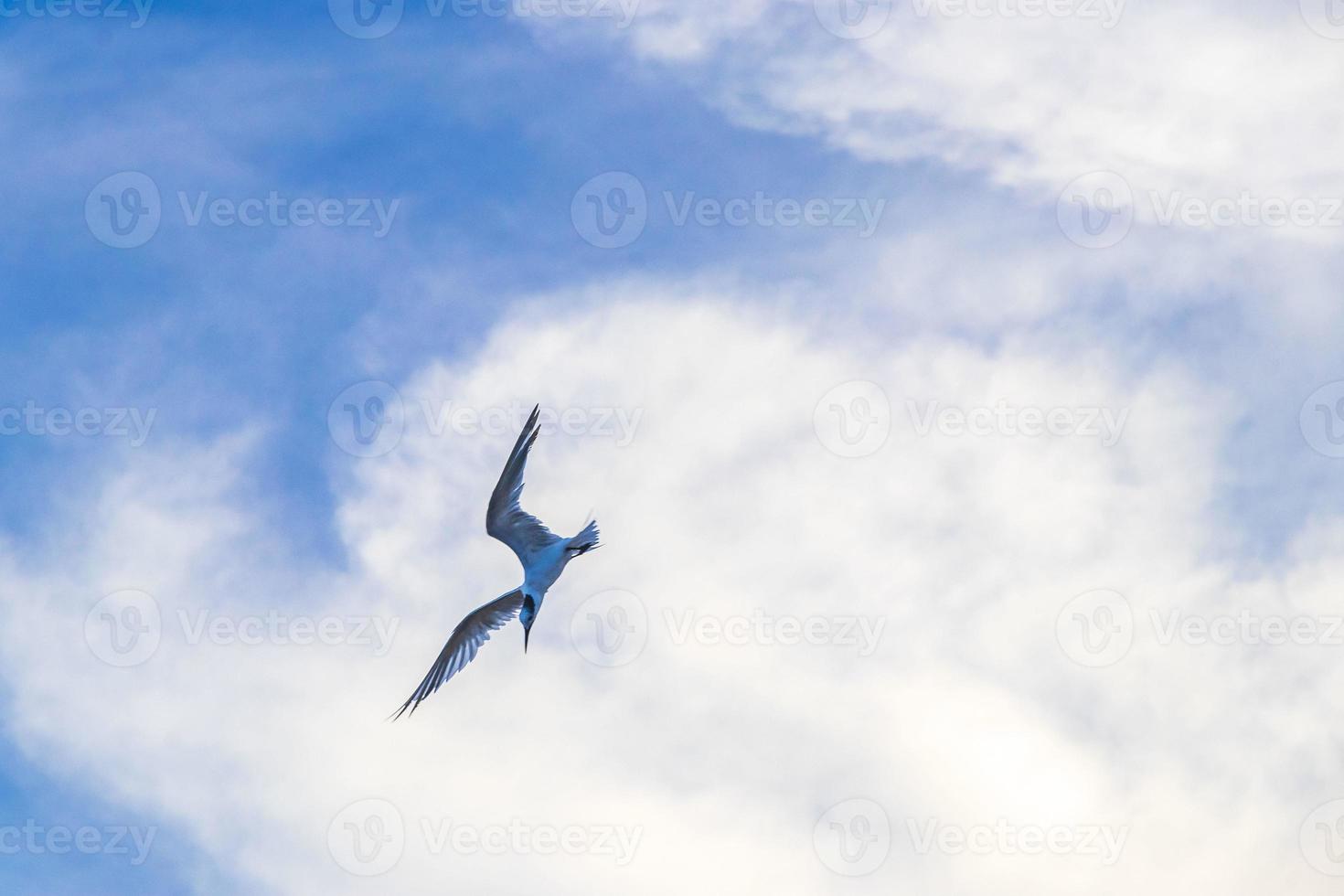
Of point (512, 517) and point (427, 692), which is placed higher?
point (512, 517)

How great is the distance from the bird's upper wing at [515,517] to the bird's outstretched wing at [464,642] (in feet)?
8.29

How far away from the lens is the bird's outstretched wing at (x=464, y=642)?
141 ft

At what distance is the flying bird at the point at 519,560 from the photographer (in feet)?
130

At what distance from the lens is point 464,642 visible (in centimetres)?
4347

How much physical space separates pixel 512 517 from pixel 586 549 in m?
2.26

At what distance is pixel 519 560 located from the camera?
41.3 m

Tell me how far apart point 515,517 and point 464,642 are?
5.22 metres

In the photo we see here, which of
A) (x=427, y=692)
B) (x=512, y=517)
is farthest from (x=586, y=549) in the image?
(x=427, y=692)

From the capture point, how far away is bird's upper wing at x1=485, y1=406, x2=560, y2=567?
3934 cm

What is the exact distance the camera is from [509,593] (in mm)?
42281

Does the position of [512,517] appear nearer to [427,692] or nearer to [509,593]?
[509,593]

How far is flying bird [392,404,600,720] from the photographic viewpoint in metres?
39.6

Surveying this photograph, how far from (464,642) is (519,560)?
12.2 feet

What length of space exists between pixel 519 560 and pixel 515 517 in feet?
5.36
